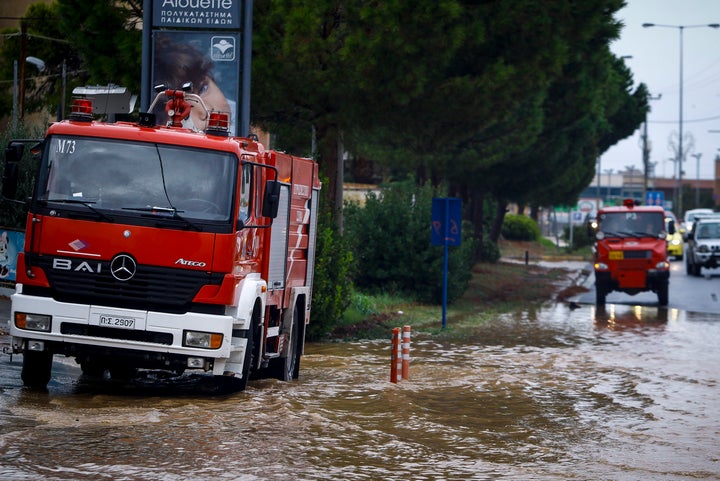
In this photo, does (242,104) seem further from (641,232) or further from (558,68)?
(641,232)

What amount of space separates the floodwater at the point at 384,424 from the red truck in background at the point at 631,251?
1147cm

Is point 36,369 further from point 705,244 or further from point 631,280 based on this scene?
point 705,244

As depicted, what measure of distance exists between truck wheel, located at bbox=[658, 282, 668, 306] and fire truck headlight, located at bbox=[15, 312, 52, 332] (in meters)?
21.5

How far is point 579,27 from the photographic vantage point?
25.4 metres

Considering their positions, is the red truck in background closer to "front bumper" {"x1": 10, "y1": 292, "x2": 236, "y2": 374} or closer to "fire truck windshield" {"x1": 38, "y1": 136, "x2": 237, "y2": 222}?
"fire truck windshield" {"x1": 38, "y1": 136, "x2": 237, "y2": 222}

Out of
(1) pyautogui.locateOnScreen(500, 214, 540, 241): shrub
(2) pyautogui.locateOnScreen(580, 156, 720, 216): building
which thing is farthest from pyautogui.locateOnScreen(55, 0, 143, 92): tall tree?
(2) pyautogui.locateOnScreen(580, 156, 720, 216): building

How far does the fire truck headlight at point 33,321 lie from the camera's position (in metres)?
11.3

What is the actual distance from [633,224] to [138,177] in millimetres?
20728

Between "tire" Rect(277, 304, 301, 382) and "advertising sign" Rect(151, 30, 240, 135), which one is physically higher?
"advertising sign" Rect(151, 30, 240, 135)

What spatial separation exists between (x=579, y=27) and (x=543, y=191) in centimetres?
2168

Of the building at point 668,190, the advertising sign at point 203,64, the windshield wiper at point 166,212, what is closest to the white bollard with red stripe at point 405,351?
the windshield wiper at point 166,212

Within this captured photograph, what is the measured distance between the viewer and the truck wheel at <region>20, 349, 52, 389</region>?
12.0 m

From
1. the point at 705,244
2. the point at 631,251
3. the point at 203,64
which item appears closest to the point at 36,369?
the point at 203,64

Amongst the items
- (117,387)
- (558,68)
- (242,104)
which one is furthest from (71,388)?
(558,68)
